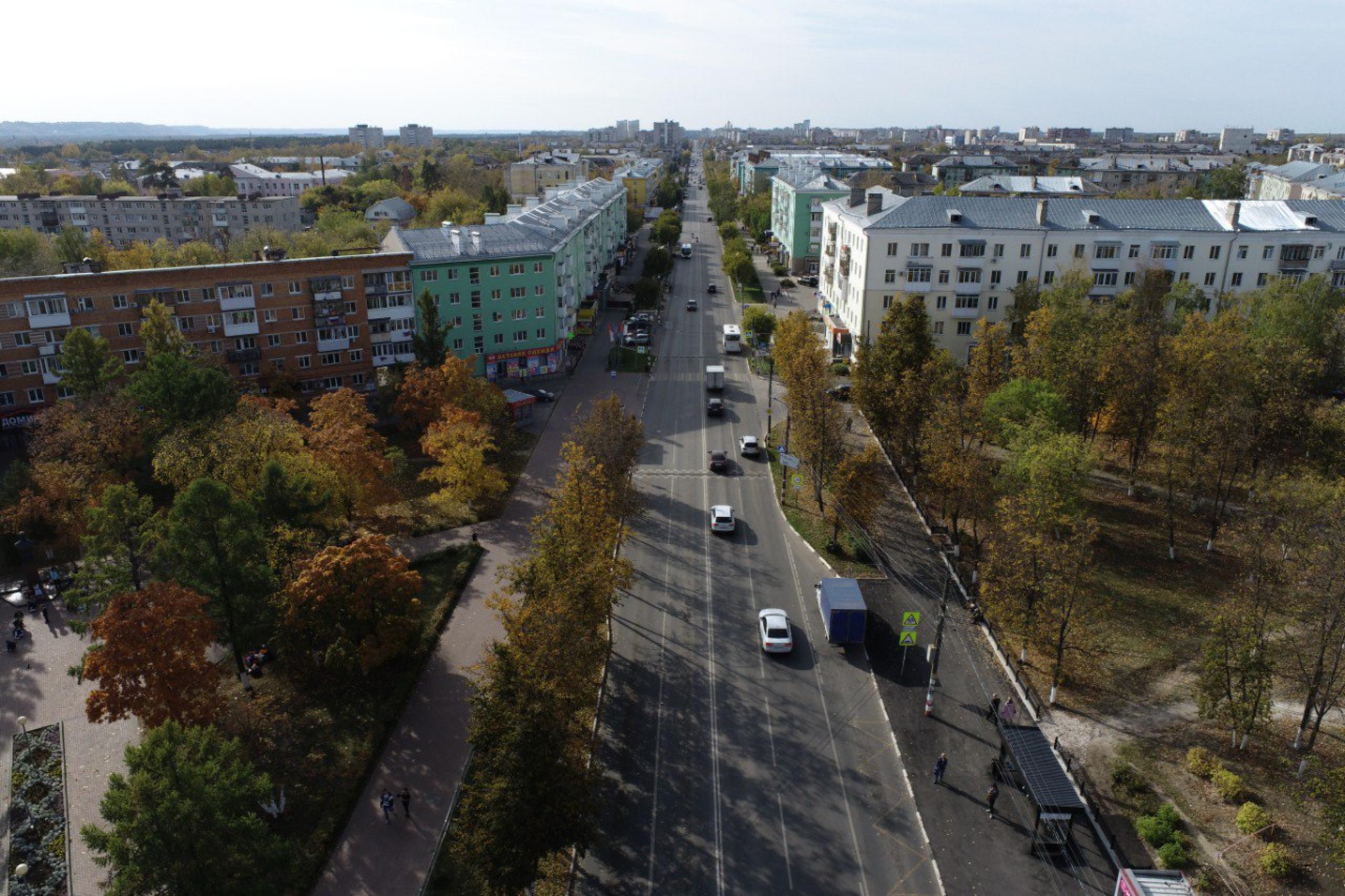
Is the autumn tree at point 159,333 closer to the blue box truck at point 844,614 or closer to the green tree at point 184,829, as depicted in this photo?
the green tree at point 184,829

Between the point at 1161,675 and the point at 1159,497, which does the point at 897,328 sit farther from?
the point at 1161,675

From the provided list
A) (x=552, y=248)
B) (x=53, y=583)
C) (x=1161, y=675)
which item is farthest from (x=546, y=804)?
(x=552, y=248)

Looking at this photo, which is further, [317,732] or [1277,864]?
[317,732]

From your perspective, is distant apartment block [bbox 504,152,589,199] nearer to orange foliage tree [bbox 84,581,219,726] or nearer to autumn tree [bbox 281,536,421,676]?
autumn tree [bbox 281,536,421,676]

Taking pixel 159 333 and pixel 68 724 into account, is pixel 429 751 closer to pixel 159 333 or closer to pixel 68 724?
pixel 68 724

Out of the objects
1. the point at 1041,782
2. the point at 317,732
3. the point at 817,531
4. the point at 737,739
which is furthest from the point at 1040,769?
the point at 317,732

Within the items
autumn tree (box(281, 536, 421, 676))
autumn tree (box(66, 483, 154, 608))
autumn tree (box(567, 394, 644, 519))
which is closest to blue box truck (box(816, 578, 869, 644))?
autumn tree (box(567, 394, 644, 519))

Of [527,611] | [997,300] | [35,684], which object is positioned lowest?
[35,684]
